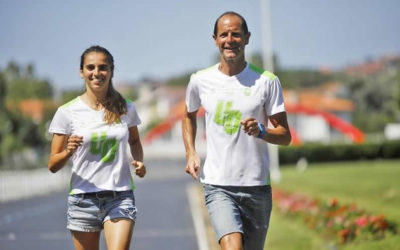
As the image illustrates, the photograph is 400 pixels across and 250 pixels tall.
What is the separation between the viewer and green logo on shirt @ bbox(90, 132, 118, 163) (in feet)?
21.0

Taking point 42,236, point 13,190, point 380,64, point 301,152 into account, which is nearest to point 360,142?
point 301,152

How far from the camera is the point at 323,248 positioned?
1269cm

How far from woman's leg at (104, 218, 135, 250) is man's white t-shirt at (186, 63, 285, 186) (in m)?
0.65

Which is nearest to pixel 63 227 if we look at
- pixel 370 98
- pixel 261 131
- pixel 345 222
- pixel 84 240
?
pixel 345 222

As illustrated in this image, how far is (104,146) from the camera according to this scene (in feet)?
21.1

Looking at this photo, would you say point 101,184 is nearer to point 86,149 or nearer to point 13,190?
point 86,149

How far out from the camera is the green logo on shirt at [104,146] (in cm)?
641

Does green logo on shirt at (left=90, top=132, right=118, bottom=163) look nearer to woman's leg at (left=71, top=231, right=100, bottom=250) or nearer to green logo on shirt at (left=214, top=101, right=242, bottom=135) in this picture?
woman's leg at (left=71, top=231, right=100, bottom=250)

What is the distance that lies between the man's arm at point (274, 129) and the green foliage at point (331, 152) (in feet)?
169

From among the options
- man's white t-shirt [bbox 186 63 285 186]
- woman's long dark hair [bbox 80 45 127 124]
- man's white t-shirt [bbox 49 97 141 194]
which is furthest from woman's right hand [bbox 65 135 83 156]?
man's white t-shirt [bbox 186 63 285 186]

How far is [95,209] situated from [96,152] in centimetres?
41

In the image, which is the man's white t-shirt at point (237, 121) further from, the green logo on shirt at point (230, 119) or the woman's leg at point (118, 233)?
the woman's leg at point (118, 233)

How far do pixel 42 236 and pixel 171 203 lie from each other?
12164 millimetres

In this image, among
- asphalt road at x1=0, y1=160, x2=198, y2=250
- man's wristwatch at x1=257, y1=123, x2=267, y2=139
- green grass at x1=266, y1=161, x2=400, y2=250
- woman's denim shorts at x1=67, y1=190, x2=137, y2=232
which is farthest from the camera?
asphalt road at x1=0, y1=160, x2=198, y2=250
